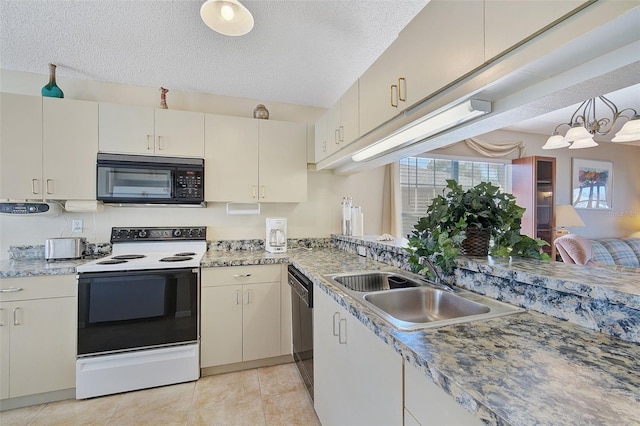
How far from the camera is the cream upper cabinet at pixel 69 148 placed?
214 centimetres

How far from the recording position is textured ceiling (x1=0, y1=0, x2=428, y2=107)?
1.64 metres

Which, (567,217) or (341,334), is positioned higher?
(567,217)

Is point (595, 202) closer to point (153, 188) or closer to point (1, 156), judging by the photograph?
point (153, 188)

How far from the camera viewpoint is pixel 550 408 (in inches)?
20.3

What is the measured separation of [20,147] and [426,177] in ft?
13.1

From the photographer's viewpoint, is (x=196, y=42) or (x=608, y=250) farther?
Answer: (x=608, y=250)

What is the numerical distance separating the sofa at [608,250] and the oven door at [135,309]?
3.66 metres

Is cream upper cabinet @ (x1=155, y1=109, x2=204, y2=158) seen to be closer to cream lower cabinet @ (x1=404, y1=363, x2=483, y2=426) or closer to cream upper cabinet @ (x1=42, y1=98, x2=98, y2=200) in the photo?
cream upper cabinet @ (x1=42, y1=98, x2=98, y2=200)

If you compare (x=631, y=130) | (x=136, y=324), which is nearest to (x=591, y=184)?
(x=631, y=130)

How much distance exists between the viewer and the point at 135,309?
1.96 m

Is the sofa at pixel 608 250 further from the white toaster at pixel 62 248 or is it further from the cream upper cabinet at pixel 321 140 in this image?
the white toaster at pixel 62 248

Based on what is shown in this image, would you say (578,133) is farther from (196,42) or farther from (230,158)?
(196,42)

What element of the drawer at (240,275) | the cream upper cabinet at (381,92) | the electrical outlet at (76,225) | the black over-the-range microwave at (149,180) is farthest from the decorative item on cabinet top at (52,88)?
the cream upper cabinet at (381,92)

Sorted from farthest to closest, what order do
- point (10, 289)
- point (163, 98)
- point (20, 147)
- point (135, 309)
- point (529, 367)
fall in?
point (163, 98) < point (20, 147) < point (135, 309) < point (10, 289) < point (529, 367)
